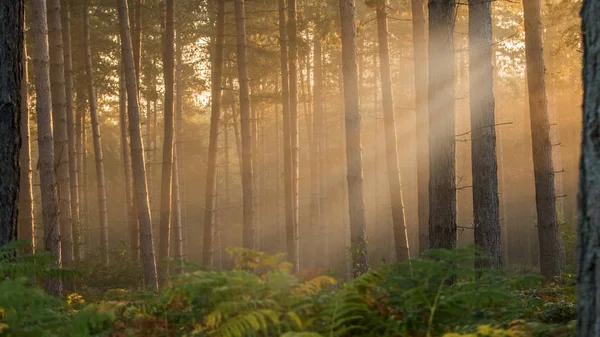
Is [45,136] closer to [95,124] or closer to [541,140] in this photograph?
[541,140]

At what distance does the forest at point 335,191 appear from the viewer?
362 centimetres

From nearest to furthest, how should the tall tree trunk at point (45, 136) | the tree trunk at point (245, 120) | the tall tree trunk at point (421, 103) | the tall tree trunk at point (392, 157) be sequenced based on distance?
the tall tree trunk at point (45, 136) < the tall tree trunk at point (421, 103) < the tall tree trunk at point (392, 157) < the tree trunk at point (245, 120)

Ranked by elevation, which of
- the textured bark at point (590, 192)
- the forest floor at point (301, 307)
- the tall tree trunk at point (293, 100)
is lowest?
the forest floor at point (301, 307)

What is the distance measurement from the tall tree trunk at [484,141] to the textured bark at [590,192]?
8811 millimetres

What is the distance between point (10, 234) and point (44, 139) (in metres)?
7.34

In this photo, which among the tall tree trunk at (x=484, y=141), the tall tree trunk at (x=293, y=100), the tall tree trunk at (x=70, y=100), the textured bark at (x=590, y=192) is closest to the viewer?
the textured bark at (x=590, y=192)

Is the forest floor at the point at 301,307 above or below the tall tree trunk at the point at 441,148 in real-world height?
below

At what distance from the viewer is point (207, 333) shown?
351cm

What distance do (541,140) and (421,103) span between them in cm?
409

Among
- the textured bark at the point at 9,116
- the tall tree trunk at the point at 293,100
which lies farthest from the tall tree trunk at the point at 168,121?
the textured bark at the point at 9,116

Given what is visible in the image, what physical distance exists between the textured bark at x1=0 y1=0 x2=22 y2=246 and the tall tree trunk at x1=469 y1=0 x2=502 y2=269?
797 centimetres

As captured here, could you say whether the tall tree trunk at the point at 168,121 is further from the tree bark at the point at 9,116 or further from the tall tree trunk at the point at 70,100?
the tree bark at the point at 9,116

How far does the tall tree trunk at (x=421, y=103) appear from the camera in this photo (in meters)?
17.5

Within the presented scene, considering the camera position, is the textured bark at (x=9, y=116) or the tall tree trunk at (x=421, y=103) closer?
the textured bark at (x=9, y=116)
